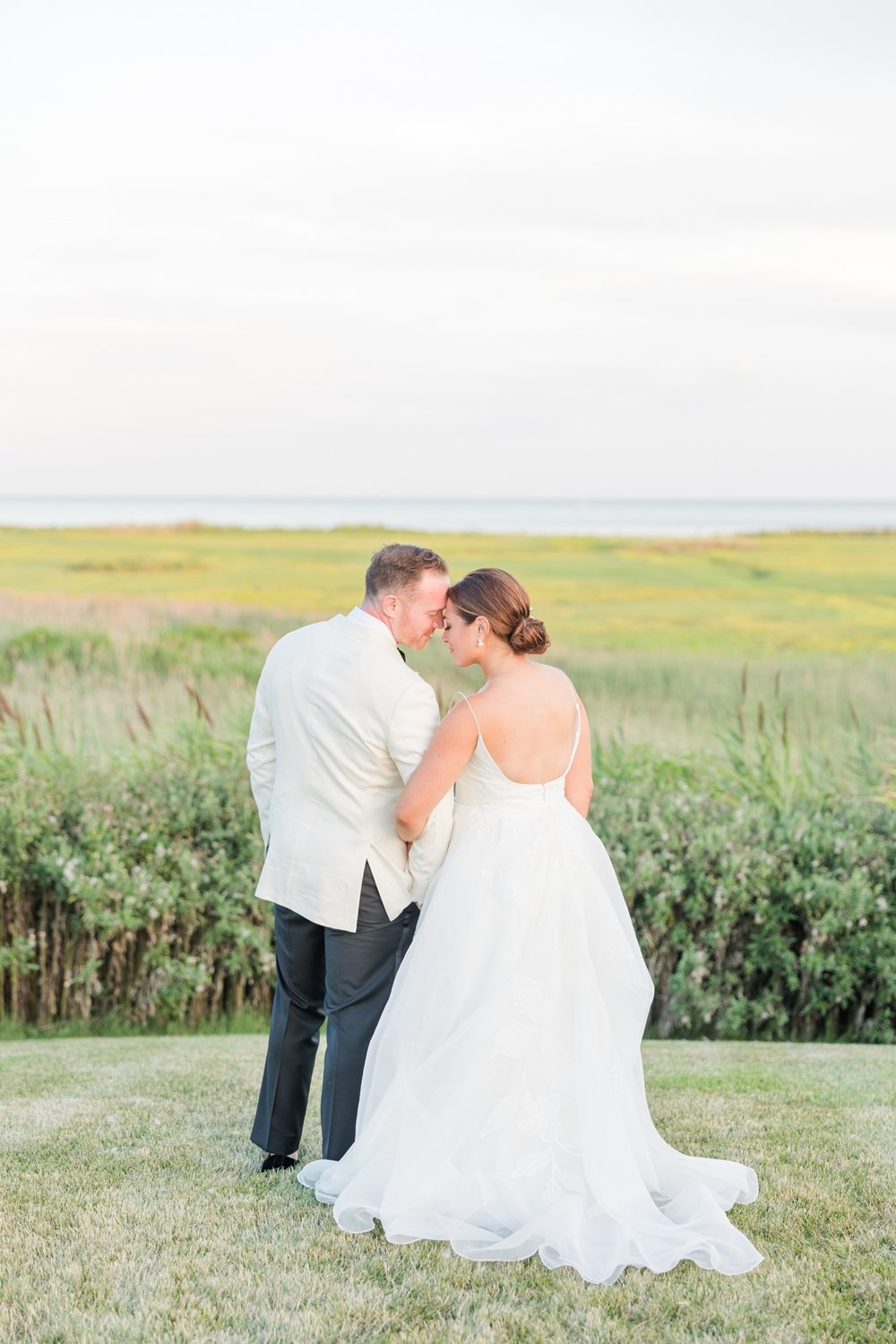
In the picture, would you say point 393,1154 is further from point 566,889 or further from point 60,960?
point 60,960

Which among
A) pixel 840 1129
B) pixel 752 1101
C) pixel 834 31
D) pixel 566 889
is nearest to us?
pixel 566 889

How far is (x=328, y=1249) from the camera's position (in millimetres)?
3576

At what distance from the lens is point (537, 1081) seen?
383cm

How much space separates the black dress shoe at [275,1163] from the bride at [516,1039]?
22cm

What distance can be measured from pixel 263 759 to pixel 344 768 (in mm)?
418

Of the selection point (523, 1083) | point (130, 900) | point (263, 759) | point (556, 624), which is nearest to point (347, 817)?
point (263, 759)

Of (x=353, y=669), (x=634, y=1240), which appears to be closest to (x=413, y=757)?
(x=353, y=669)

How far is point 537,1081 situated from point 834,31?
13362 millimetres

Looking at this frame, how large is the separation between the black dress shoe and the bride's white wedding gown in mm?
210

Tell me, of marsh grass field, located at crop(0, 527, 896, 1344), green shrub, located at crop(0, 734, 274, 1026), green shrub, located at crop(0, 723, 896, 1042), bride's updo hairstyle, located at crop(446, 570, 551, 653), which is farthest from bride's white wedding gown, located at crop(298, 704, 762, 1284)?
green shrub, located at crop(0, 734, 274, 1026)

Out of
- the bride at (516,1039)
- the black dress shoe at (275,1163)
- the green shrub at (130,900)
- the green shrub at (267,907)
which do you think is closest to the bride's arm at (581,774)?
the bride at (516,1039)

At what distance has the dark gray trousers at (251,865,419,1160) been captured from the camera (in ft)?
13.4

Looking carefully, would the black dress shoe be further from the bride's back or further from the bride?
the bride's back

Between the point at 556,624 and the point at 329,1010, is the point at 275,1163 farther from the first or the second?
the point at 556,624
